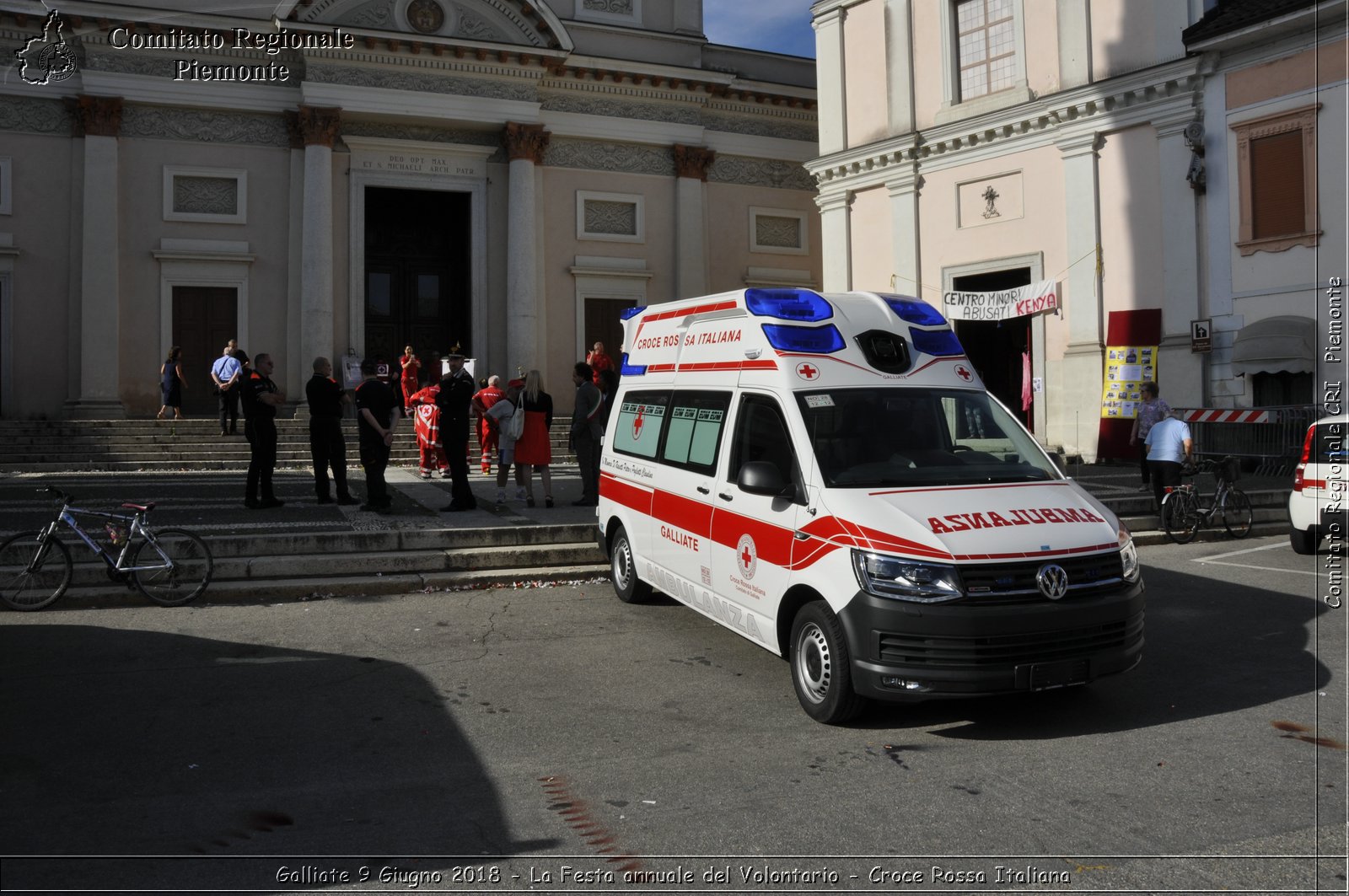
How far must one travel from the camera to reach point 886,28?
956 inches

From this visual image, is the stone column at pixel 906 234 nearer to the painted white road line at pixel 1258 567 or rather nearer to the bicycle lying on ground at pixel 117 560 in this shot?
the painted white road line at pixel 1258 567

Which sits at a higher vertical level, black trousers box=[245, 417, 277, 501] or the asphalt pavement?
black trousers box=[245, 417, 277, 501]

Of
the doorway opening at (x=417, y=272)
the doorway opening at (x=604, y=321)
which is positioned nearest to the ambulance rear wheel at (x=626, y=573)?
the doorway opening at (x=604, y=321)

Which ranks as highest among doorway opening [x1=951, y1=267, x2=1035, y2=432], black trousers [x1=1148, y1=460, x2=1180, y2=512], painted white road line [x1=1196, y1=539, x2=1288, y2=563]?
doorway opening [x1=951, y1=267, x2=1035, y2=432]

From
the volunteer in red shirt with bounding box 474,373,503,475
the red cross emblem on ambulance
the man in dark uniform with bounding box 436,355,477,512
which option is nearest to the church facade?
the volunteer in red shirt with bounding box 474,373,503,475

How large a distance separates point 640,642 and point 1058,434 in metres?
16.2

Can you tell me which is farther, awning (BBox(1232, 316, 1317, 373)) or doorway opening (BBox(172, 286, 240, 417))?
doorway opening (BBox(172, 286, 240, 417))

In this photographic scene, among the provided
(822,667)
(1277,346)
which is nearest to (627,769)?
(822,667)

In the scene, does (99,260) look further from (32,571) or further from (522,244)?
(32,571)

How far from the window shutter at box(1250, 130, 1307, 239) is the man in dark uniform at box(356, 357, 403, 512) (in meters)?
15.5

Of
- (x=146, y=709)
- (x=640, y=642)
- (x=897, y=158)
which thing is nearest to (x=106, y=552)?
(x=146, y=709)

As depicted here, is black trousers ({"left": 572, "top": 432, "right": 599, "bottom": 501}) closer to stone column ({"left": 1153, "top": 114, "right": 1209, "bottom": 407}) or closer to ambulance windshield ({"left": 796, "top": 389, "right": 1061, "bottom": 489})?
ambulance windshield ({"left": 796, "top": 389, "right": 1061, "bottom": 489})

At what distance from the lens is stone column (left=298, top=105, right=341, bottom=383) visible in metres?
23.9

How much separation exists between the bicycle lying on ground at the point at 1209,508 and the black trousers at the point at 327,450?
1002 centimetres
